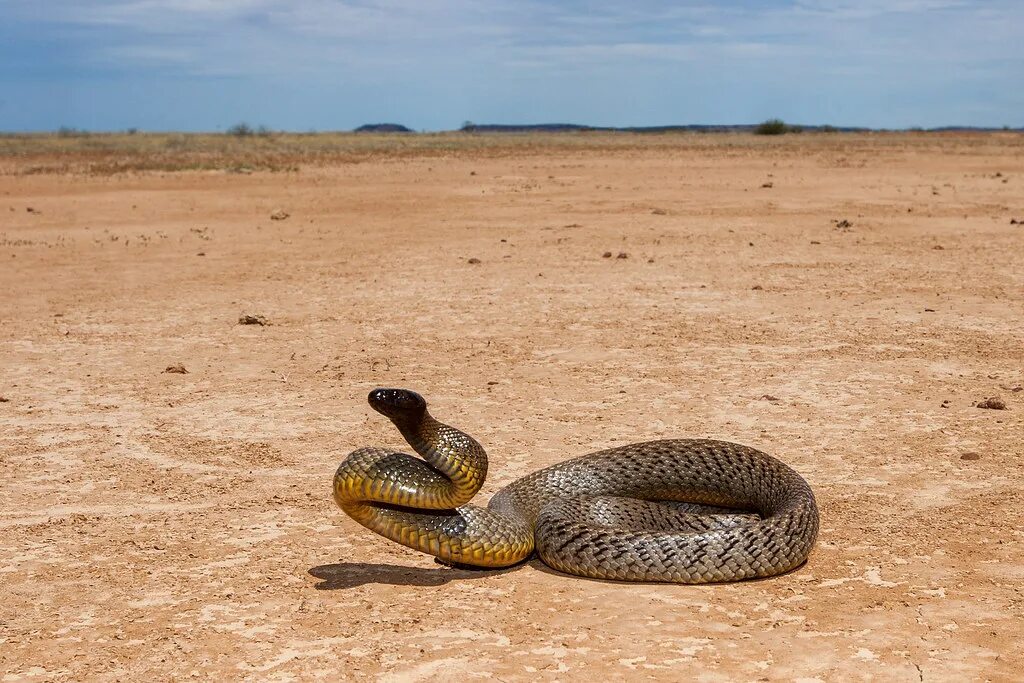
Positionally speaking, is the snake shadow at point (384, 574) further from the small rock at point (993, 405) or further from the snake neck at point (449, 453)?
the small rock at point (993, 405)

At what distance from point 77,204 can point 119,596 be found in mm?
20071

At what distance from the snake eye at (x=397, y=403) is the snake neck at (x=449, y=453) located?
0.07 metres

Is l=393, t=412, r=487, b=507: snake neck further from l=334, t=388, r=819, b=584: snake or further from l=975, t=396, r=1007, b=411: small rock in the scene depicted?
l=975, t=396, r=1007, b=411: small rock

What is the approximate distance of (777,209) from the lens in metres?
21.2

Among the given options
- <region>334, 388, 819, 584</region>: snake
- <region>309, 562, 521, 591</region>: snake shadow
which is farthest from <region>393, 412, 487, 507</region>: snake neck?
<region>309, 562, 521, 591</region>: snake shadow

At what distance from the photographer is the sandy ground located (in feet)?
15.1

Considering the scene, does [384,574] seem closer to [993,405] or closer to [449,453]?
[449,453]

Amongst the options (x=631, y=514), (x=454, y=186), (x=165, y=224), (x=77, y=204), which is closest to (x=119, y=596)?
(x=631, y=514)

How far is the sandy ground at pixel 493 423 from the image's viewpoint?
460 cm

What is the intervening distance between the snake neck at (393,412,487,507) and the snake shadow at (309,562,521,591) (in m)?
0.44

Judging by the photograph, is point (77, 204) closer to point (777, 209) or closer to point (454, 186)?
point (454, 186)

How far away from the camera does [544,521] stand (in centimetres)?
550

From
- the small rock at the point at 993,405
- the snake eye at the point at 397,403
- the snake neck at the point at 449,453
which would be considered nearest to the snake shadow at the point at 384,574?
the snake neck at the point at 449,453

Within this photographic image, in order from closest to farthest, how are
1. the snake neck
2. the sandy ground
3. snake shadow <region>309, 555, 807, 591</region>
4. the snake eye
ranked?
the sandy ground → the snake eye → the snake neck → snake shadow <region>309, 555, 807, 591</region>
